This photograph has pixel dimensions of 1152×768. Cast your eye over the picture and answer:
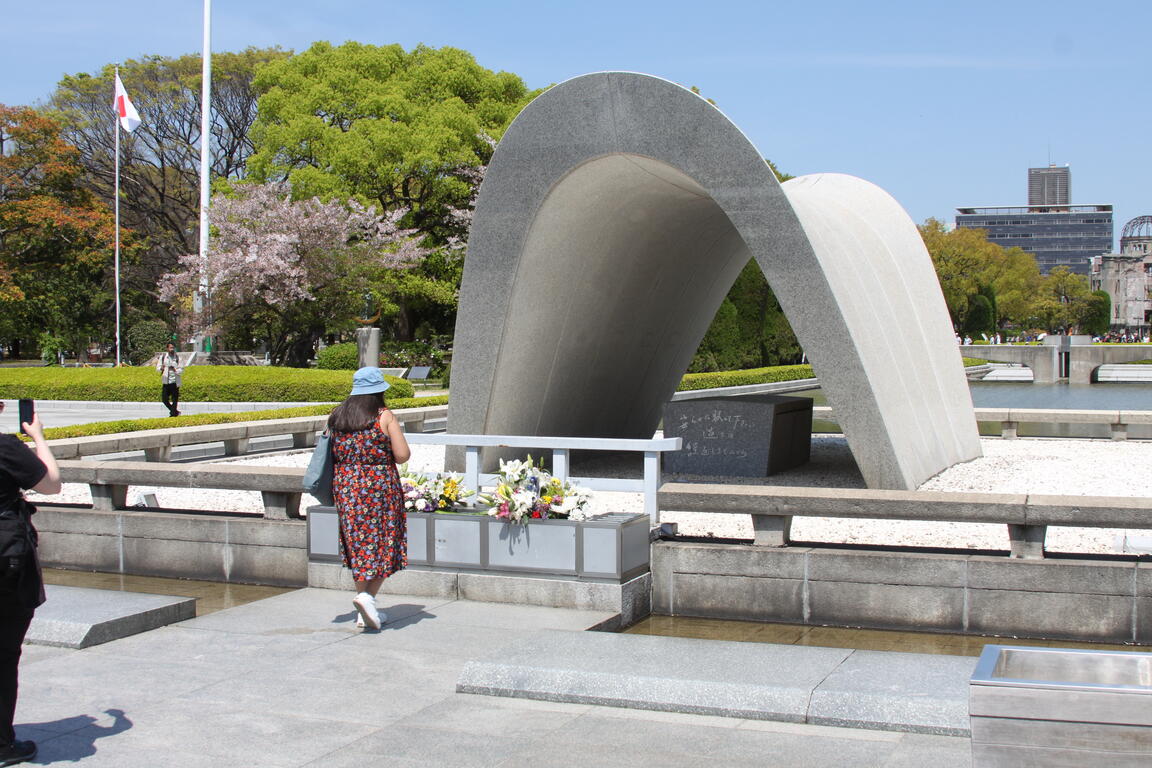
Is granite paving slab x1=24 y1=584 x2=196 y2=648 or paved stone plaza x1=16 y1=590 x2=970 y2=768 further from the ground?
granite paving slab x1=24 y1=584 x2=196 y2=648

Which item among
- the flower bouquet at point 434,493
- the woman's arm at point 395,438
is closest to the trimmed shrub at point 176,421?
the flower bouquet at point 434,493

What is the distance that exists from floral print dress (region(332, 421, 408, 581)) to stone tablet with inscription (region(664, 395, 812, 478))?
744cm

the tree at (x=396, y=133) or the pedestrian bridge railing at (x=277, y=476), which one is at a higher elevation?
the tree at (x=396, y=133)

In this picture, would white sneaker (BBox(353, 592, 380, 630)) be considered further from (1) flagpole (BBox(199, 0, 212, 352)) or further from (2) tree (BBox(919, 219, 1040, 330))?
(2) tree (BBox(919, 219, 1040, 330))

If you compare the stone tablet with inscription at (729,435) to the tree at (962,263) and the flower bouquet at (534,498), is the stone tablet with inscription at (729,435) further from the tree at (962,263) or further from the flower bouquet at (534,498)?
the tree at (962,263)

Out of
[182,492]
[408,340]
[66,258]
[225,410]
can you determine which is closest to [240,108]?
[66,258]

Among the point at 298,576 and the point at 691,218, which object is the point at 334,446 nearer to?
the point at 298,576

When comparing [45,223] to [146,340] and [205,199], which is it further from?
[205,199]

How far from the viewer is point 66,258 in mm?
42750

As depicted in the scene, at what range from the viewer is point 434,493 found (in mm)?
8164

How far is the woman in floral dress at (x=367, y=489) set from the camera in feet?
22.6

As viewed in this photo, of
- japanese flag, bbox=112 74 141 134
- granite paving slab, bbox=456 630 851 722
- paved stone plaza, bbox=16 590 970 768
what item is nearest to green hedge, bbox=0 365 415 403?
japanese flag, bbox=112 74 141 134

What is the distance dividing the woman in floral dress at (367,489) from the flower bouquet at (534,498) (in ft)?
3.24

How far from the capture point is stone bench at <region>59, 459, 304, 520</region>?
28.9 ft
